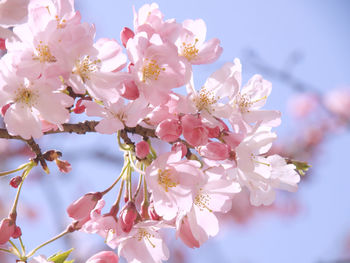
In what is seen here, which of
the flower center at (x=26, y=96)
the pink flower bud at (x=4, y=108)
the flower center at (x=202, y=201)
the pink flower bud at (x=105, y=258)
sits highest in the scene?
the flower center at (x=26, y=96)

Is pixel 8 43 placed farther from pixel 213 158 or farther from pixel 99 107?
pixel 213 158

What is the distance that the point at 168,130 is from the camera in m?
0.99

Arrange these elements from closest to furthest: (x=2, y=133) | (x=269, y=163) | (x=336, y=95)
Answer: (x=2, y=133)
(x=269, y=163)
(x=336, y=95)

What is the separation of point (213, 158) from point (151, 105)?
0.66ft

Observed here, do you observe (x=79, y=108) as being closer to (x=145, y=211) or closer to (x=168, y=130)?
(x=168, y=130)

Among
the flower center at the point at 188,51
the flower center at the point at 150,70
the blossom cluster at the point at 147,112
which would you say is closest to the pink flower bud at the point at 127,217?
the blossom cluster at the point at 147,112

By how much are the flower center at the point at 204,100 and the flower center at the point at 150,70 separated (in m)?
0.14

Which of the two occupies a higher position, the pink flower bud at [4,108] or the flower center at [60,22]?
the flower center at [60,22]

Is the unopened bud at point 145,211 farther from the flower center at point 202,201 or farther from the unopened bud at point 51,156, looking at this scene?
the unopened bud at point 51,156

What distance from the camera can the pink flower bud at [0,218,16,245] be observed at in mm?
1083

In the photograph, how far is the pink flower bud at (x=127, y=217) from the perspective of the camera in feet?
3.47

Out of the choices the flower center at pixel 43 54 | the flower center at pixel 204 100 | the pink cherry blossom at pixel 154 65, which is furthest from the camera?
the flower center at pixel 204 100

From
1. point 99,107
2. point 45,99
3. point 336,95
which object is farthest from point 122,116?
point 336,95

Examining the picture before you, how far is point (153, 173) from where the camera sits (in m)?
1.03
